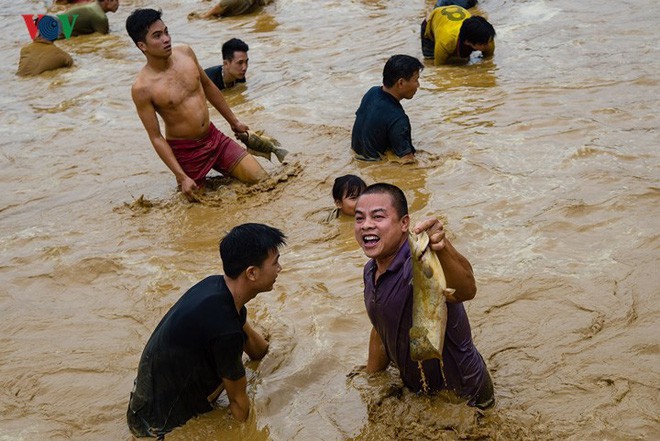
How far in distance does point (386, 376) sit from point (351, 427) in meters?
0.34

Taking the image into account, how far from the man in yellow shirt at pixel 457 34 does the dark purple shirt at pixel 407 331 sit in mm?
6205

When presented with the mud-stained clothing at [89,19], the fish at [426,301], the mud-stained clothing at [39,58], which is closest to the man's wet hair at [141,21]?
the fish at [426,301]

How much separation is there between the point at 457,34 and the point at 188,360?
6624 millimetres

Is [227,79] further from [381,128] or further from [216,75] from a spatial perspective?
[381,128]

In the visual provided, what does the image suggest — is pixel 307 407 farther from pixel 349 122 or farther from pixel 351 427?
pixel 349 122

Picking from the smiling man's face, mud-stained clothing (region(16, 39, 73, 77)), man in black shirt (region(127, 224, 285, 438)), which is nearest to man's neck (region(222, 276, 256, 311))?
man in black shirt (region(127, 224, 285, 438))

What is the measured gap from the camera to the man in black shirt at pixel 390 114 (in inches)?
267

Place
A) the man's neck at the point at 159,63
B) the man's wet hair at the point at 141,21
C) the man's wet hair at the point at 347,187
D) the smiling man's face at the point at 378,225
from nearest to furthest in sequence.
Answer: the smiling man's face at the point at 378,225 < the man's wet hair at the point at 347,187 < the man's wet hair at the point at 141,21 < the man's neck at the point at 159,63

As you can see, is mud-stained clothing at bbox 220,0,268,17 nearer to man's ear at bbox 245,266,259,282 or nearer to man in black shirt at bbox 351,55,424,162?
man in black shirt at bbox 351,55,424,162

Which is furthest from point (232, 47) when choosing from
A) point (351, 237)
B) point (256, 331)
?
point (256, 331)

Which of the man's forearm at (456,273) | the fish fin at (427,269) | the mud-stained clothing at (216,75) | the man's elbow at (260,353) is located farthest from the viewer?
the mud-stained clothing at (216,75)

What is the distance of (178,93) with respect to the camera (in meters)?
6.67

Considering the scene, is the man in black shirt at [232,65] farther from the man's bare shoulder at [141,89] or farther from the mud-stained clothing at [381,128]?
the man's bare shoulder at [141,89]

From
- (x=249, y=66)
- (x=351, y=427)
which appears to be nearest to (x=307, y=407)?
(x=351, y=427)
